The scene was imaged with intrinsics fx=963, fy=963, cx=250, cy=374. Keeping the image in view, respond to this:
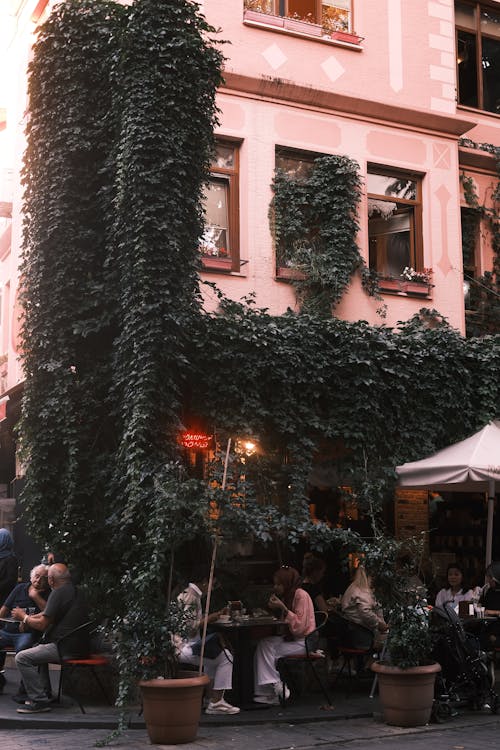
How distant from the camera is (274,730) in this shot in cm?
957

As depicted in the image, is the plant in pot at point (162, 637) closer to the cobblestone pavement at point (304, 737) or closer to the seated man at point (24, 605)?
the cobblestone pavement at point (304, 737)

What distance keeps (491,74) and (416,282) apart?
5061mm

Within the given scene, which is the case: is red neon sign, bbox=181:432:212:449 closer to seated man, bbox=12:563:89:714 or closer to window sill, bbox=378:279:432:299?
seated man, bbox=12:563:89:714

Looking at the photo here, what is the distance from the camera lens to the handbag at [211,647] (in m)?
10.1

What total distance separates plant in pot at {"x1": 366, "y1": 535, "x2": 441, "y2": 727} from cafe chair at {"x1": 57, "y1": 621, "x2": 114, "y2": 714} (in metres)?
3.00

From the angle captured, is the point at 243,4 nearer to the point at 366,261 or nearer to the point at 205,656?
the point at 366,261

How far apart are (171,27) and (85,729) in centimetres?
872

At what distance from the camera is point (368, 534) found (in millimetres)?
15938

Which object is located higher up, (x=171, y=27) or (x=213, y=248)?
(x=171, y=27)

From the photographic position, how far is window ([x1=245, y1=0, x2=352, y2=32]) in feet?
50.8

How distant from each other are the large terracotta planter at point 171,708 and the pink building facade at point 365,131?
6.52 m

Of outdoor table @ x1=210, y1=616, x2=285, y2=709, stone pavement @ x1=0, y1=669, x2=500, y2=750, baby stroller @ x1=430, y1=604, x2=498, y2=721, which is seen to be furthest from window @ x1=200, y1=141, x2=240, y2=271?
stone pavement @ x1=0, y1=669, x2=500, y2=750

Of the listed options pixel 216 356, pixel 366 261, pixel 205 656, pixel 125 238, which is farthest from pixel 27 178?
pixel 205 656

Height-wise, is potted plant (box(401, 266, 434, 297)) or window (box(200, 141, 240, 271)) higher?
window (box(200, 141, 240, 271))
